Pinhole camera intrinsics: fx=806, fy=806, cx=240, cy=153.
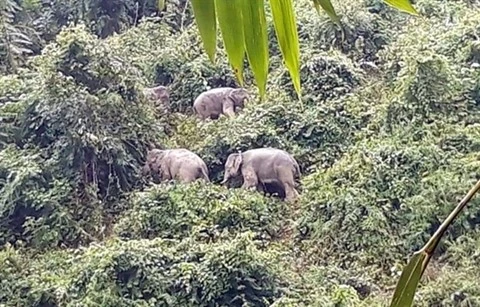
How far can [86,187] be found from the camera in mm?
3779

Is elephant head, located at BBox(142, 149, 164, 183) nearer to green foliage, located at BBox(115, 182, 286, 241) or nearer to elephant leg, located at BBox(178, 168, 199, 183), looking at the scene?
elephant leg, located at BBox(178, 168, 199, 183)

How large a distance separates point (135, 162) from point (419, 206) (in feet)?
4.80

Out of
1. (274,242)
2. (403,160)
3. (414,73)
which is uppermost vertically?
(414,73)

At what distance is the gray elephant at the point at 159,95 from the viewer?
4539 mm

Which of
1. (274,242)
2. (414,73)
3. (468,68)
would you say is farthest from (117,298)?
(468,68)

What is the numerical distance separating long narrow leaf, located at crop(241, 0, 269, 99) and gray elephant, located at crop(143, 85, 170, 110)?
3986 mm

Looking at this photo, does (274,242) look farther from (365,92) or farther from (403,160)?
(365,92)

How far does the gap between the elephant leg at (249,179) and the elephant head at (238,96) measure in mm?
800

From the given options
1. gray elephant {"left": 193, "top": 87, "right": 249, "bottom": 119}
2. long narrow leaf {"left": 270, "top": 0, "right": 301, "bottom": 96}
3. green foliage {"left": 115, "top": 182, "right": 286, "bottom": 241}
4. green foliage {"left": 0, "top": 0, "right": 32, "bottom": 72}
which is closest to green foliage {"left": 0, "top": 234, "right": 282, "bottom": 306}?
green foliage {"left": 115, "top": 182, "right": 286, "bottom": 241}

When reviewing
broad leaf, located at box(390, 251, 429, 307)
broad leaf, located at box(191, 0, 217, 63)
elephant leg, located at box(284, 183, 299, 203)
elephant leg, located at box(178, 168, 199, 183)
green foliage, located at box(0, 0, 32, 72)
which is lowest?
elephant leg, located at box(284, 183, 299, 203)

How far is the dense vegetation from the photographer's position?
9.80ft

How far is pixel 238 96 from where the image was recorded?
15.1 feet

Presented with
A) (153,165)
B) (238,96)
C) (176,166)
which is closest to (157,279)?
(176,166)

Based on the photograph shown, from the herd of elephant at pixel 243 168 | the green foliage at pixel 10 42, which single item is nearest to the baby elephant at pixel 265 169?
the herd of elephant at pixel 243 168
